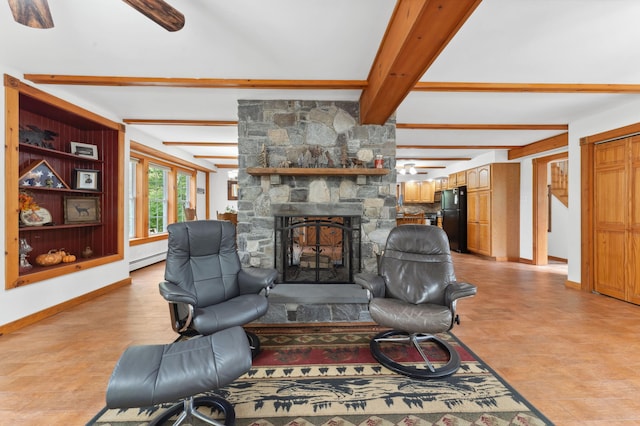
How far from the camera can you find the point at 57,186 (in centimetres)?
355

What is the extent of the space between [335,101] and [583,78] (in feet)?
8.12

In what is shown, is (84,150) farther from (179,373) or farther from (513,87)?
(513,87)

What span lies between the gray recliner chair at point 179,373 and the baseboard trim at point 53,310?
229cm

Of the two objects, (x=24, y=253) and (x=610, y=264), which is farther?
(x=610, y=264)

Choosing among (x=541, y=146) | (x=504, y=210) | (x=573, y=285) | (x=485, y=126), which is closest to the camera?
(x=573, y=285)

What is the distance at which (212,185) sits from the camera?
27.3 ft

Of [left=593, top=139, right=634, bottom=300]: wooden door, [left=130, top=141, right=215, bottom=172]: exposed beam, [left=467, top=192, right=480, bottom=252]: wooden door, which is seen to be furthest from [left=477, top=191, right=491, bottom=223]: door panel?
[left=130, top=141, right=215, bottom=172]: exposed beam

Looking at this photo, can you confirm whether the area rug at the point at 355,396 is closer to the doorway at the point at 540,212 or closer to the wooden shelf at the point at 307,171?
the wooden shelf at the point at 307,171

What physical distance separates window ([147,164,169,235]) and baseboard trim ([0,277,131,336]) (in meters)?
2.08

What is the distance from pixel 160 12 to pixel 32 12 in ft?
1.93

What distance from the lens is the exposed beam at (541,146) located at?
4.91 m

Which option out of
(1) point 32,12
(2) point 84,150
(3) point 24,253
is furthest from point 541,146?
(3) point 24,253

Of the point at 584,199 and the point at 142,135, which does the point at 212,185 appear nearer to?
the point at 142,135

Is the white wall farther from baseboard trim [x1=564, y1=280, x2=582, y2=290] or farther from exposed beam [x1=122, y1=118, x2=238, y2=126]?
exposed beam [x1=122, y1=118, x2=238, y2=126]
